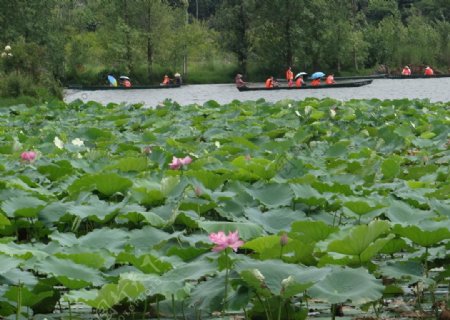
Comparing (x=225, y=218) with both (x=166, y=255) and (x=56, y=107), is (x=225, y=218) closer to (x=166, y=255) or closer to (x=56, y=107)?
(x=166, y=255)

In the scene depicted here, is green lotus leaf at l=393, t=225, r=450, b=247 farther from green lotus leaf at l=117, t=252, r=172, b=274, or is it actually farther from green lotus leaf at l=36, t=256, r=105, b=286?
green lotus leaf at l=36, t=256, r=105, b=286

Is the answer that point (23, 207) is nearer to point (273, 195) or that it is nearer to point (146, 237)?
point (146, 237)

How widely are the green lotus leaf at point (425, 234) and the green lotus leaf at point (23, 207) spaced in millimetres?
1290

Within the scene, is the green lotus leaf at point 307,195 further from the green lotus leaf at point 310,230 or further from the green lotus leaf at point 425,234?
the green lotus leaf at point 425,234

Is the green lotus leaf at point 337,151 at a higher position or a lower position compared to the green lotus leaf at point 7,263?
lower

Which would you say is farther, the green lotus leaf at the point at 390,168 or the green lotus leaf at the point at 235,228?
the green lotus leaf at the point at 390,168

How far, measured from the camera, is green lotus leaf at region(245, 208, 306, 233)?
2.51 metres

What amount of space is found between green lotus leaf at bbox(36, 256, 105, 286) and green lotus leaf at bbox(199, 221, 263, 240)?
1.41ft

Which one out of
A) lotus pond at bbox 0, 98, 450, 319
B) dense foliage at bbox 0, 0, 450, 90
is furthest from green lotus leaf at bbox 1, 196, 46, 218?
dense foliage at bbox 0, 0, 450, 90

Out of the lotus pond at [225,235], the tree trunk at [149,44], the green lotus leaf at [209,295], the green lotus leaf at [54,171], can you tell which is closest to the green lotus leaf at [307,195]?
the lotus pond at [225,235]

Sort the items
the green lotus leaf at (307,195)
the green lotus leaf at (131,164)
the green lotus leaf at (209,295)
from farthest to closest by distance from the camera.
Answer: the green lotus leaf at (131,164), the green lotus leaf at (307,195), the green lotus leaf at (209,295)

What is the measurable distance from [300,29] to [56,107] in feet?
93.0

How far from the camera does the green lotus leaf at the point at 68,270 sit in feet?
5.99

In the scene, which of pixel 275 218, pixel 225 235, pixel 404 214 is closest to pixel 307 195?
pixel 275 218
